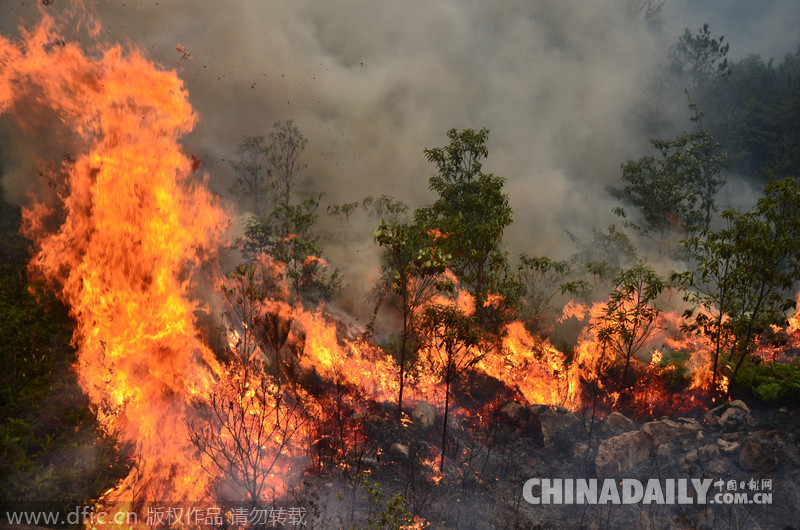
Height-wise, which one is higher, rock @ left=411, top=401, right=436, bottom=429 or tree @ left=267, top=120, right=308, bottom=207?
tree @ left=267, top=120, right=308, bottom=207

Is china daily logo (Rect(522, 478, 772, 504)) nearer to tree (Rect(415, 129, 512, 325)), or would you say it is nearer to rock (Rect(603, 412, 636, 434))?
rock (Rect(603, 412, 636, 434))

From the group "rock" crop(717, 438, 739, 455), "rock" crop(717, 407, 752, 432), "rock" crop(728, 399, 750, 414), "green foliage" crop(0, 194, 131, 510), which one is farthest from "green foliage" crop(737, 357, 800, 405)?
"green foliage" crop(0, 194, 131, 510)

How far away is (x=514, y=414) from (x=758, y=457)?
5.00 m

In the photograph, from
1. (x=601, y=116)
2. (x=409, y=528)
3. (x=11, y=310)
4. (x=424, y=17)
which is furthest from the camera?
(x=601, y=116)

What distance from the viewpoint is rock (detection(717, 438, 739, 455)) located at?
9242 millimetres

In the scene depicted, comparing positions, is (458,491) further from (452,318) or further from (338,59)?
(338,59)

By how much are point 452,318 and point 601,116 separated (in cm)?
3344

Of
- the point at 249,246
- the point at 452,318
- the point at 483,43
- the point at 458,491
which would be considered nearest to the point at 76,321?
the point at 249,246

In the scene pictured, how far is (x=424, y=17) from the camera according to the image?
3300cm

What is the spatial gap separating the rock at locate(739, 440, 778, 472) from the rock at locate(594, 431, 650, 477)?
5.56 ft

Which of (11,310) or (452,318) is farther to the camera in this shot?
(11,310)

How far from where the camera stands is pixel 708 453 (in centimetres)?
919

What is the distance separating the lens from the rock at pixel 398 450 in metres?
9.72

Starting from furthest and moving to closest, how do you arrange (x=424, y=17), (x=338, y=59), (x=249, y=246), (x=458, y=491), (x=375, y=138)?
(x=424, y=17) → (x=338, y=59) → (x=375, y=138) → (x=249, y=246) → (x=458, y=491)
